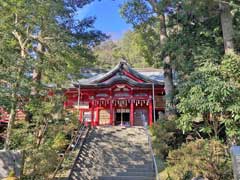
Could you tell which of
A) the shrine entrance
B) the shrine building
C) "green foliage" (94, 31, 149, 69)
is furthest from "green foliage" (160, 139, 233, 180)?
"green foliage" (94, 31, 149, 69)

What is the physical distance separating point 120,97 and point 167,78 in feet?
20.0

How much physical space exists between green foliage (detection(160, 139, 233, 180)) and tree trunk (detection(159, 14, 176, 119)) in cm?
436

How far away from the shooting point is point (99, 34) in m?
15.0

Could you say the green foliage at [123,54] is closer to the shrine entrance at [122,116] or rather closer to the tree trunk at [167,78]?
the shrine entrance at [122,116]

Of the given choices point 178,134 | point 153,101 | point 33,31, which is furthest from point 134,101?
point 33,31

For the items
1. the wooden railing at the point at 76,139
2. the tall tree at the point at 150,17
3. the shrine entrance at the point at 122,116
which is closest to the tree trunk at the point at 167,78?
the tall tree at the point at 150,17

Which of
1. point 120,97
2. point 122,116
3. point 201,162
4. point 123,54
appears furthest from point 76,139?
point 123,54

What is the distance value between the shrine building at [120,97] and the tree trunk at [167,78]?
14.0ft

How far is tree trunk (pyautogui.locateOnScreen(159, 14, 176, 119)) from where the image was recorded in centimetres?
1266

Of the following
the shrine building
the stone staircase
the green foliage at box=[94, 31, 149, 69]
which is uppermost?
the green foliage at box=[94, 31, 149, 69]

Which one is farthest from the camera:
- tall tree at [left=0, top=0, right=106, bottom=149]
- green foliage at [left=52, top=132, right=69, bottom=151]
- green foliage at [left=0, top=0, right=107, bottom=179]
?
green foliage at [left=52, top=132, right=69, bottom=151]

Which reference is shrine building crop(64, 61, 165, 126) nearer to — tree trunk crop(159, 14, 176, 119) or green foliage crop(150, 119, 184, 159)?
tree trunk crop(159, 14, 176, 119)

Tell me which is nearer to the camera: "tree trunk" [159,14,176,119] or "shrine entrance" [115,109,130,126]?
"tree trunk" [159,14,176,119]

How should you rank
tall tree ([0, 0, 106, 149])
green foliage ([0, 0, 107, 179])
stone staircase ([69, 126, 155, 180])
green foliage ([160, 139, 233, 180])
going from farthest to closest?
stone staircase ([69, 126, 155, 180]) < tall tree ([0, 0, 106, 149]) < green foliage ([0, 0, 107, 179]) < green foliage ([160, 139, 233, 180])
